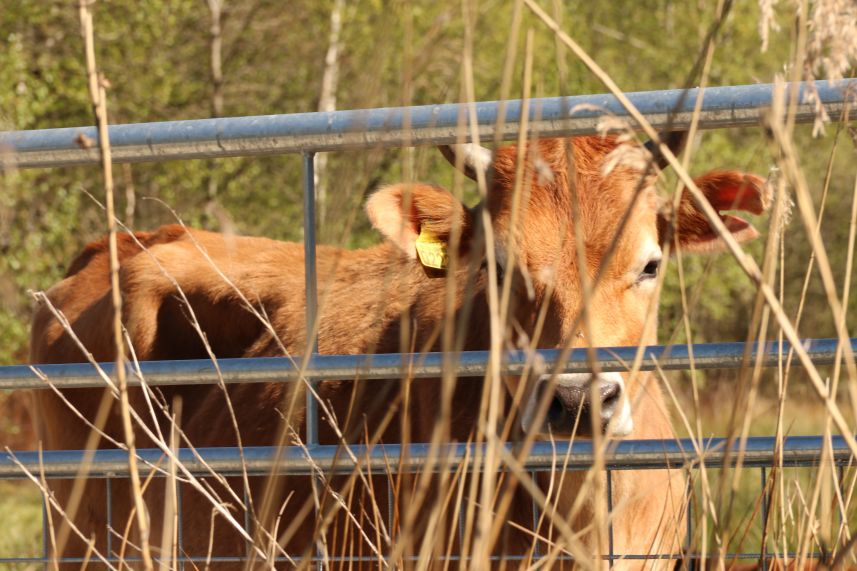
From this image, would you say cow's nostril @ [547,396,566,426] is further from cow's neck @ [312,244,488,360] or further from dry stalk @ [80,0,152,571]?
dry stalk @ [80,0,152,571]

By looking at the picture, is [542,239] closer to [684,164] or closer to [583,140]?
[583,140]

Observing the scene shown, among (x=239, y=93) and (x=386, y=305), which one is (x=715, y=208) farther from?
(x=239, y=93)

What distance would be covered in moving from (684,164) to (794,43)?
353mm

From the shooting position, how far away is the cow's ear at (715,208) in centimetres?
346

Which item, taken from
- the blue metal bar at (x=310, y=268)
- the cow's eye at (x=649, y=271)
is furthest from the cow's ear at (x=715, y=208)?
the blue metal bar at (x=310, y=268)

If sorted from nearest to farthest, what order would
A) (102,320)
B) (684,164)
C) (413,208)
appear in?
(684,164) → (413,208) → (102,320)

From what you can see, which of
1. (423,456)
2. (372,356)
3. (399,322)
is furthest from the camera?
(399,322)

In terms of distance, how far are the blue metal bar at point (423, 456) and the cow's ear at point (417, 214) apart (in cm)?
130

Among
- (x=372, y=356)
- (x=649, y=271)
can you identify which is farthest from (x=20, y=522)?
(x=372, y=356)

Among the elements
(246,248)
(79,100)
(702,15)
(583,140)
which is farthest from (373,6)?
(583,140)

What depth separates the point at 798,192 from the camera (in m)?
1.29

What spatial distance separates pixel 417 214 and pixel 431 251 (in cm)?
24

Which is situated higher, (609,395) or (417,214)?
(417,214)

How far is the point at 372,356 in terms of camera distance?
1.93 meters
